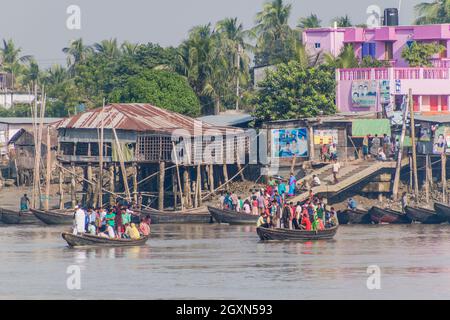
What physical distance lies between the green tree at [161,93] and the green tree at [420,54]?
41.7ft

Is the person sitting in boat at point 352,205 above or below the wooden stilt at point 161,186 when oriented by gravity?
below

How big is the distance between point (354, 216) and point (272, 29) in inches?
1404

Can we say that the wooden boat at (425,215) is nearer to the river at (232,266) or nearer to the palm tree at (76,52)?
the river at (232,266)

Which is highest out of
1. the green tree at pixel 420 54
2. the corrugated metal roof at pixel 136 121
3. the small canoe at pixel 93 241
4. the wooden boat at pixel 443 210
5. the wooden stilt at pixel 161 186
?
the green tree at pixel 420 54

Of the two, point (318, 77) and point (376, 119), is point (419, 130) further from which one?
point (318, 77)

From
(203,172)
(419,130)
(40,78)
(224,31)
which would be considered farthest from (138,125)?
→ (40,78)

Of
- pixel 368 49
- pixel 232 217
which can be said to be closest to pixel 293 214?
pixel 232 217

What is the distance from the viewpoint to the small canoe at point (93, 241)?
5025 centimetres

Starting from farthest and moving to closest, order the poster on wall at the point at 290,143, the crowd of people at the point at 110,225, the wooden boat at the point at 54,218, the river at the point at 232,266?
the poster on wall at the point at 290,143 < the wooden boat at the point at 54,218 < the crowd of people at the point at 110,225 < the river at the point at 232,266

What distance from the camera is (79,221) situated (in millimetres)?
50219

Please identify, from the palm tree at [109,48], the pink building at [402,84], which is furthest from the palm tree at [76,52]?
the pink building at [402,84]

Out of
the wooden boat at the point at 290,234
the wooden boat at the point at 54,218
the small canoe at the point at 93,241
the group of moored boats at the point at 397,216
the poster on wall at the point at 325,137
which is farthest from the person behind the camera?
the poster on wall at the point at 325,137

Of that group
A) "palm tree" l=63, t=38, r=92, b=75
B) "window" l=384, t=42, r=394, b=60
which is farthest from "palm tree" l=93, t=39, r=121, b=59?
"window" l=384, t=42, r=394, b=60

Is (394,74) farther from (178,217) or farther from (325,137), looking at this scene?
(178,217)
